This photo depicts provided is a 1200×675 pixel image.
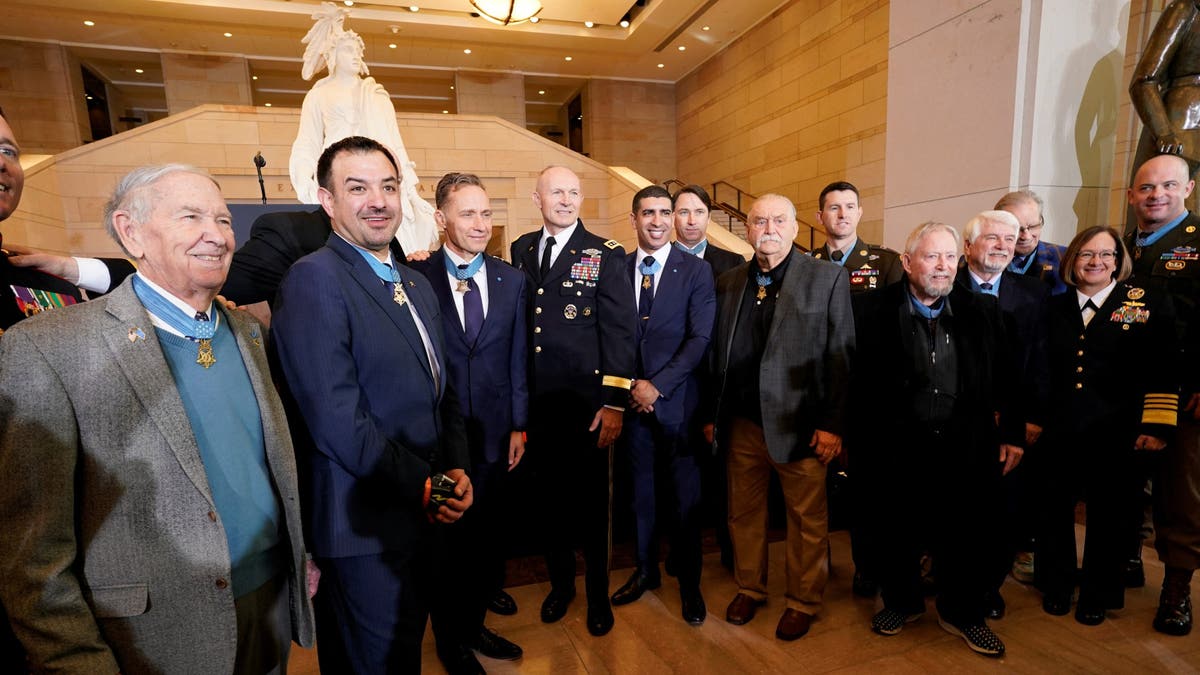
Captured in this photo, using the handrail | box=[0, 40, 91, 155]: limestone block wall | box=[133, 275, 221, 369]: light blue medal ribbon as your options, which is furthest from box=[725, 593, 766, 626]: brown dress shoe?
box=[0, 40, 91, 155]: limestone block wall

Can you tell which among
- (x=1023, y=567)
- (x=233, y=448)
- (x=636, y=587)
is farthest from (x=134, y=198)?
(x=1023, y=567)

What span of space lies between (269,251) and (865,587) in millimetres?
2879

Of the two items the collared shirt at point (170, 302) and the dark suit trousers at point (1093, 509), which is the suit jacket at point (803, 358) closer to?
the dark suit trousers at point (1093, 509)

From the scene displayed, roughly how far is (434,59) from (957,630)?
1494 cm

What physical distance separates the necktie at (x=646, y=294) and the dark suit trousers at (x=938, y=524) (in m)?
1.20

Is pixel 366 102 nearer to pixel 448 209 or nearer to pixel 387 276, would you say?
pixel 448 209

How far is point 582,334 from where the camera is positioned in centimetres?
242

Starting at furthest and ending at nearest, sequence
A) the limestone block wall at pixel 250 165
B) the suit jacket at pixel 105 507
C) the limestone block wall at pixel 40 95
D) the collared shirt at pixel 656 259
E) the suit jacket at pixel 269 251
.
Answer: the limestone block wall at pixel 40 95 → the limestone block wall at pixel 250 165 → the collared shirt at pixel 656 259 → the suit jacket at pixel 269 251 → the suit jacket at pixel 105 507

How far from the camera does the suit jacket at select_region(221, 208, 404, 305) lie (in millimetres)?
1884

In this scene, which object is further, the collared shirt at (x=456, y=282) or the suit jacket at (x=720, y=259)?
the suit jacket at (x=720, y=259)

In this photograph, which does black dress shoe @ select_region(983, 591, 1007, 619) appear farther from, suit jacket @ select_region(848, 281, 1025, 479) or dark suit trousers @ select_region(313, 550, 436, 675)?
dark suit trousers @ select_region(313, 550, 436, 675)

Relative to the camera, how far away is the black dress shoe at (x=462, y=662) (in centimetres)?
205

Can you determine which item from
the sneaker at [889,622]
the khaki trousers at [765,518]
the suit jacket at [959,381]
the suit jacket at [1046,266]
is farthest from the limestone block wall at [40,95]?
the suit jacket at [1046,266]

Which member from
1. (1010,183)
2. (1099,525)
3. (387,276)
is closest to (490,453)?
(387,276)
